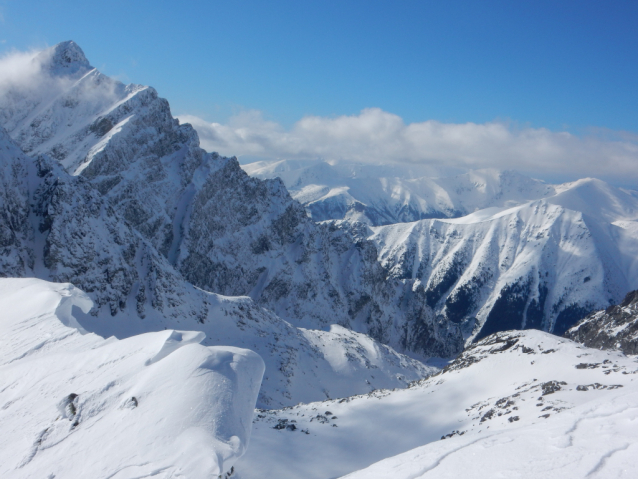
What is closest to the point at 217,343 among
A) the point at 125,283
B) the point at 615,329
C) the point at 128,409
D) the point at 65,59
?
the point at 125,283

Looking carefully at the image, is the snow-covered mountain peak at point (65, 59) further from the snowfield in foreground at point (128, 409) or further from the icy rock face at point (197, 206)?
the snowfield in foreground at point (128, 409)

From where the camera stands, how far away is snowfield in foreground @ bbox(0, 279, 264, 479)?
1023 centimetres

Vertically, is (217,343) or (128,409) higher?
(128,409)

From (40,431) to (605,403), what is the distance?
64.7ft

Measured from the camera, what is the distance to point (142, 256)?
67.7m

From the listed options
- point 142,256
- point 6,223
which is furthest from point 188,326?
point 6,223

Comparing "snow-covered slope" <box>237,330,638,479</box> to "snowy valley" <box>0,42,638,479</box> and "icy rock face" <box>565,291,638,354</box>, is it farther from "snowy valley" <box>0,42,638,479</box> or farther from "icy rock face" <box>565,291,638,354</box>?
"icy rock face" <box>565,291,638,354</box>

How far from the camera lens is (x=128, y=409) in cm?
1220

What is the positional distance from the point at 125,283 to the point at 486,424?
185ft

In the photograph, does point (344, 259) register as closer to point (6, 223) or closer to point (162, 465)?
point (6, 223)

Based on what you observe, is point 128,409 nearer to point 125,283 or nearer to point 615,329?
point 125,283

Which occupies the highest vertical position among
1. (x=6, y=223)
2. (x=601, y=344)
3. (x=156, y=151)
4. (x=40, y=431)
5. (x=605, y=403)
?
(x=156, y=151)

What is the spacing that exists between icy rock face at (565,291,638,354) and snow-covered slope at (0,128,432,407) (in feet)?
110

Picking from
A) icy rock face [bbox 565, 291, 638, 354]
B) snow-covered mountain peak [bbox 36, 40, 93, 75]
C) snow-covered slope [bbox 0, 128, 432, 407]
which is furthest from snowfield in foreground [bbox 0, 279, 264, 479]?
snow-covered mountain peak [bbox 36, 40, 93, 75]
